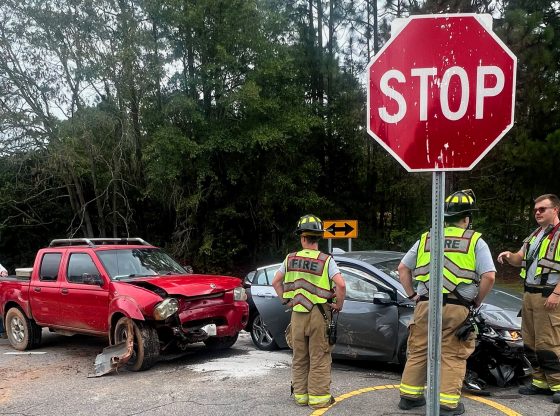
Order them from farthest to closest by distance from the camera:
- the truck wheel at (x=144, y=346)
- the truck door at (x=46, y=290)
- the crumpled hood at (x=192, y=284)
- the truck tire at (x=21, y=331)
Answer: the truck tire at (x=21, y=331)
the truck door at (x=46, y=290)
the crumpled hood at (x=192, y=284)
the truck wheel at (x=144, y=346)

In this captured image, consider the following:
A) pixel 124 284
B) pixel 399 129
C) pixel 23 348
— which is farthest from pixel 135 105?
pixel 399 129

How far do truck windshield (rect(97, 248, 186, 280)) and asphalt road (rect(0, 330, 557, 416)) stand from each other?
1276mm

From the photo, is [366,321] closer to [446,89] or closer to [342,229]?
[446,89]

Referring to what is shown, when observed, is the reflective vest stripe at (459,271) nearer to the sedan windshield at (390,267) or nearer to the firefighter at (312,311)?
the firefighter at (312,311)

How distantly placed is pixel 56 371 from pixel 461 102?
20.8 feet

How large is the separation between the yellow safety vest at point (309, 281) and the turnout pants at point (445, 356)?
0.87m

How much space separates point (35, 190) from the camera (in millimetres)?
20656

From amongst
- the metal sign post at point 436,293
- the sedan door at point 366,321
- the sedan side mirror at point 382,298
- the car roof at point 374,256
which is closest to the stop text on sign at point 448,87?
the metal sign post at point 436,293

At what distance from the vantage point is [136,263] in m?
7.41

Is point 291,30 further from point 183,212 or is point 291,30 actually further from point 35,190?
point 35,190

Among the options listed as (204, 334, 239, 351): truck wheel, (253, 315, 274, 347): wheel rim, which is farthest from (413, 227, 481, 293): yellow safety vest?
(204, 334, 239, 351): truck wheel

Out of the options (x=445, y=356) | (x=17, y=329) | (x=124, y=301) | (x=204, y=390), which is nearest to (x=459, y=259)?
(x=445, y=356)

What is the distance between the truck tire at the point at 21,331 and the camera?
8219 mm

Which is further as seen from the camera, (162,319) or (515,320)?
(162,319)
